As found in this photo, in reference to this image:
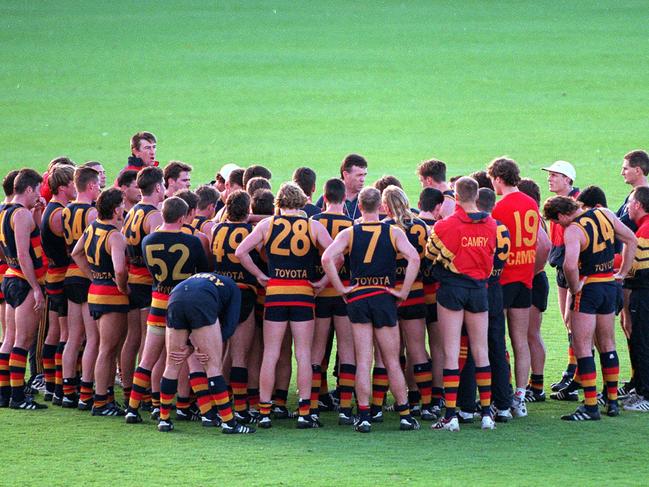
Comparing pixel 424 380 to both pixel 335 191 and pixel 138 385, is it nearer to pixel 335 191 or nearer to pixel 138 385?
pixel 335 191

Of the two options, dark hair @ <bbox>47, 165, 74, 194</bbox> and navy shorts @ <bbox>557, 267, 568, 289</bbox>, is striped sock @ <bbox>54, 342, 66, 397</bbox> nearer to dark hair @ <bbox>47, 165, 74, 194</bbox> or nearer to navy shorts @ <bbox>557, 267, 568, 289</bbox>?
dark hair @ <bbox>47, 165, 74, 194</bbox>

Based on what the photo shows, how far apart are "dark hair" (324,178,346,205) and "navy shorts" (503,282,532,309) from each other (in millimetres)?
1410

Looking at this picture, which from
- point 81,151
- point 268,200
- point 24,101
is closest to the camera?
point 268,200

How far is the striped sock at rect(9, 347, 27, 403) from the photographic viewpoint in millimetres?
8867

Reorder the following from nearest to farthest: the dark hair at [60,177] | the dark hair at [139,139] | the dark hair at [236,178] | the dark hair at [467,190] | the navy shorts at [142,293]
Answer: the dark hair at [467,190]
the navy shorts at [142,293]
the dark hair at [60,177]
the dark hair at [236,178]
the dark hair at [139,139]

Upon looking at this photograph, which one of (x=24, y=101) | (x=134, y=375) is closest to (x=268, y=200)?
(x=134, y=375)

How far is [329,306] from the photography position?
27.9 ft

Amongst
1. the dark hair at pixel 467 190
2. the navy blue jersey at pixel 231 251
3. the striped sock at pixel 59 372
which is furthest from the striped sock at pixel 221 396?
the dark hair at pixel 467 190

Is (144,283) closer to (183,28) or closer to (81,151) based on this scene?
(81,151)

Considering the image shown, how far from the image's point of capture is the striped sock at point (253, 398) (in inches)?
344

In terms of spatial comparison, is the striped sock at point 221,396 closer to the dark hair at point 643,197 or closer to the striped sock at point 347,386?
the striped sock at point 347,386

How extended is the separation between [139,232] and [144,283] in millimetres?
390

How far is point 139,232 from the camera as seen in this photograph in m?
8.64

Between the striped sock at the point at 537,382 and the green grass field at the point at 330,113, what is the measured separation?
189mm
